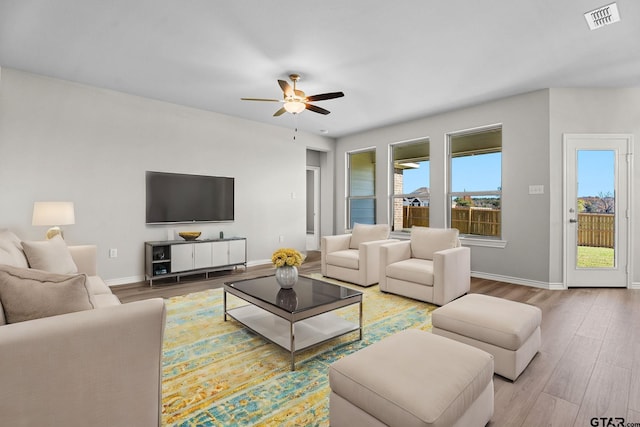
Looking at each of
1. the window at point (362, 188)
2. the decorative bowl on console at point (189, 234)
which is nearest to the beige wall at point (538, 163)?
the window at point (362, 188)

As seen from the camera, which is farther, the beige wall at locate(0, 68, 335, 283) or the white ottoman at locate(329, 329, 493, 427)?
the beige wall at locate(0, 68, 335, 283)

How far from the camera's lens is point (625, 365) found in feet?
6.96

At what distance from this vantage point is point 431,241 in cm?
391

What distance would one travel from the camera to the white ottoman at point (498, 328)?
1.92 meters

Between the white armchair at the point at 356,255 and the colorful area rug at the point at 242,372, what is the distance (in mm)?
976

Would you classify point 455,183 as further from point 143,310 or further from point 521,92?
point 143,310

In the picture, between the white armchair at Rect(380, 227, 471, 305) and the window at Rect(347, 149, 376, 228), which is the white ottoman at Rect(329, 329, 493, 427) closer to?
the white armchair at Rect(380, 227, 471, 305)

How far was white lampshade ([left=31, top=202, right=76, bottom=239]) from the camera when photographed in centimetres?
327

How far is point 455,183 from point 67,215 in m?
5.35

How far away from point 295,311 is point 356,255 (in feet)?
7.64

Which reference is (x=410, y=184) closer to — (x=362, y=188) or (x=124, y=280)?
(x=362, y=188)

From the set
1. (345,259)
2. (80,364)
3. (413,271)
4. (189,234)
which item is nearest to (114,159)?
(189,234)

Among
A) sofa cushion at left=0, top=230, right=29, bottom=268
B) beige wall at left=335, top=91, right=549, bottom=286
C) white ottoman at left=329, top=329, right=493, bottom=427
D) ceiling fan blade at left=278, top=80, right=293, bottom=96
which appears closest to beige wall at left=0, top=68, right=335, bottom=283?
sofa cushion at left=0, top=230, right=29, bottom=268

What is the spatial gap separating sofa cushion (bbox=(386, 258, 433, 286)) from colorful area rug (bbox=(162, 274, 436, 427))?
363 mm
